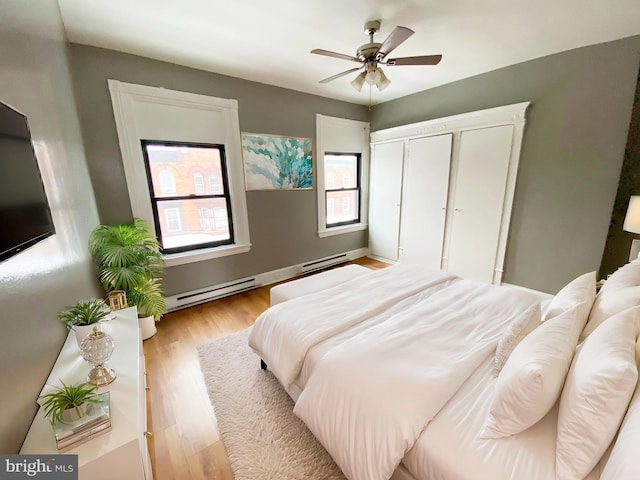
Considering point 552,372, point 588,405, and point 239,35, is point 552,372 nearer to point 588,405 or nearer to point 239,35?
point 588,405

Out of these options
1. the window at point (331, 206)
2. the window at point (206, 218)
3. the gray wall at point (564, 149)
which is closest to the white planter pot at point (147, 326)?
the window at point (206, 218)

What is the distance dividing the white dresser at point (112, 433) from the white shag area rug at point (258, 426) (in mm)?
484

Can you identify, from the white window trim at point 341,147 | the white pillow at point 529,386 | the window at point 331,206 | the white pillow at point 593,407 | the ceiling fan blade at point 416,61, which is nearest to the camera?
the white pillow at point 593,407

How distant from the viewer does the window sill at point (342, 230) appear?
411 centimetres

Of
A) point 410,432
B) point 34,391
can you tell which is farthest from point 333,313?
point 34,391

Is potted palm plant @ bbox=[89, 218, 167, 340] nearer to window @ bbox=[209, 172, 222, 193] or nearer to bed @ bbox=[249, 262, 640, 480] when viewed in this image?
window @ bbox=[209, 172, 222, 193]

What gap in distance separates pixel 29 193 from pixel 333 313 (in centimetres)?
157

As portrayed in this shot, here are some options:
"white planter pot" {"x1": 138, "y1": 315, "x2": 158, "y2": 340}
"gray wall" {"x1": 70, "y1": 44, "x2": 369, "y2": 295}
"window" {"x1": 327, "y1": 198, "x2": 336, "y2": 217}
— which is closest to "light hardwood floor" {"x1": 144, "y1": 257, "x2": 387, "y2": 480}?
"white planter pot" {"x1": 138, "y1": 315, "x2": 158, "y2": 340}

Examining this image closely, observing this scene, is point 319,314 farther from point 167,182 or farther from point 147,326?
point 167,182

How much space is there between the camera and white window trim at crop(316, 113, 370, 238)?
3816 millimetres

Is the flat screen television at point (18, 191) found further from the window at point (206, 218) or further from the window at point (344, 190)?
the window at point (344, 190)

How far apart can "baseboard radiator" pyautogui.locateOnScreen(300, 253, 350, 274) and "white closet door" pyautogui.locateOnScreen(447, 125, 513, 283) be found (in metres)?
1.70

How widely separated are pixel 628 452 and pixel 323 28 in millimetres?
2735

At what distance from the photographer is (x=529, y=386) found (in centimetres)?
84
